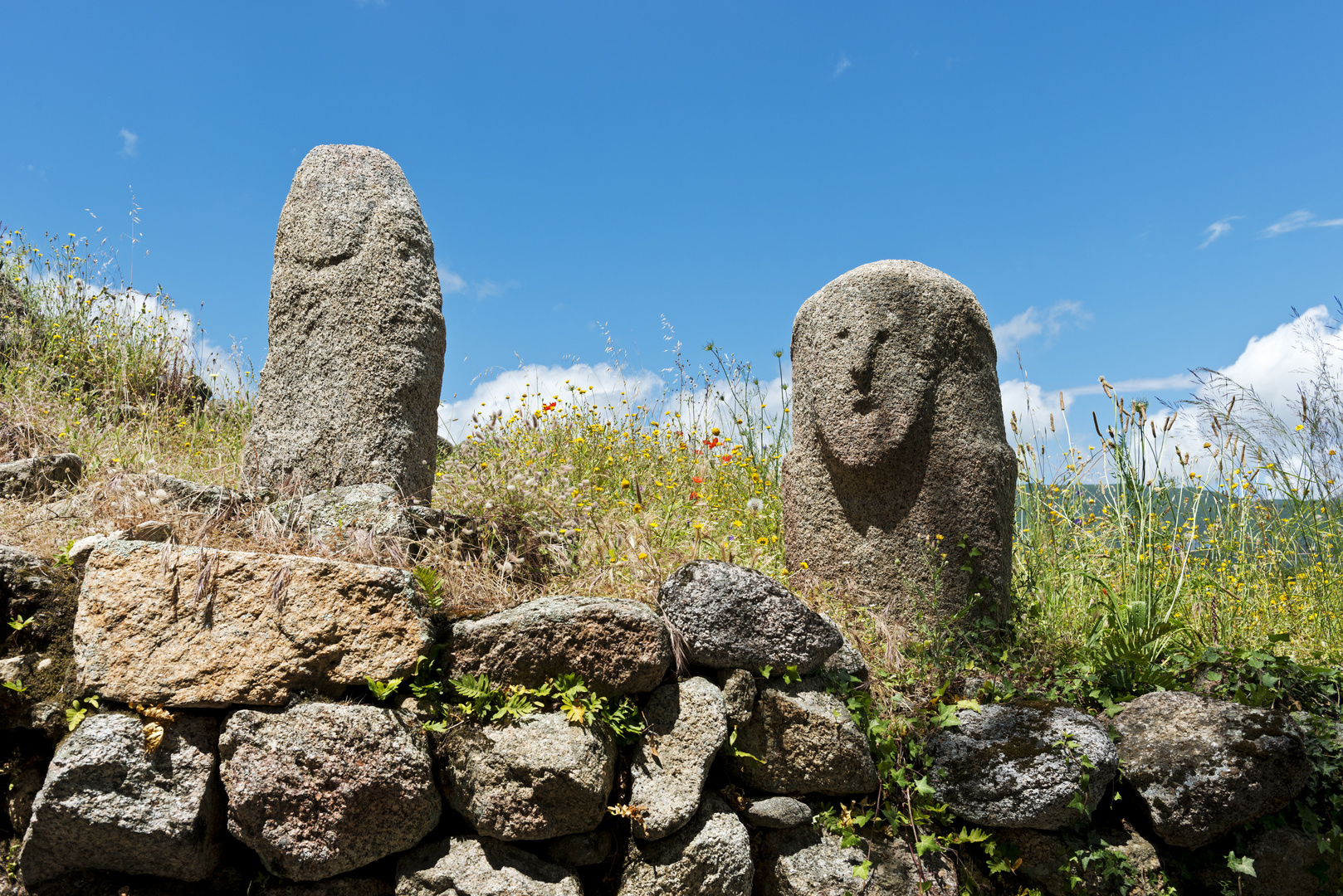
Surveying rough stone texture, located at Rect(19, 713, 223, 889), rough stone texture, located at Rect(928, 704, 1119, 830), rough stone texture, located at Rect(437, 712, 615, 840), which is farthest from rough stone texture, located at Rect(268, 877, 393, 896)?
rough stone texture, located at Rect(928, 704, 1119, 830)

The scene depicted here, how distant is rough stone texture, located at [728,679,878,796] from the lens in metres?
3.02

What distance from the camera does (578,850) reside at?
2.82 meters

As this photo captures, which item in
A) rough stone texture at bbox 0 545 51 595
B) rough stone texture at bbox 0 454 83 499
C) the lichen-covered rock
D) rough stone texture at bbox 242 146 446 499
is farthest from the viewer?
rough stone texture at bbox 0 454 83 499

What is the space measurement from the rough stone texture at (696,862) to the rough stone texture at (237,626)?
106 centimetres

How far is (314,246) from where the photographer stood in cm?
412

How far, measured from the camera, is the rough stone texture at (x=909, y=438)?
11.8 feet

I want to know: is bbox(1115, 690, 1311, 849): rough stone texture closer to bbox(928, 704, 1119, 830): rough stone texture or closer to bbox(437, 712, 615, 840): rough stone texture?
bbox(928, 704, 1119, 830): rough stone texture

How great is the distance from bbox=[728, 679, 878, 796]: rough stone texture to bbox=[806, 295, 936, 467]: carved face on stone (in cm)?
112

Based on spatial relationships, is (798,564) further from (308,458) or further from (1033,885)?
(308,458)

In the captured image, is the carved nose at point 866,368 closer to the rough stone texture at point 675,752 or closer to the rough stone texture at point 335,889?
the rough stone texture at point 675,752

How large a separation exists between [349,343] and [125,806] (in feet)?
6.98

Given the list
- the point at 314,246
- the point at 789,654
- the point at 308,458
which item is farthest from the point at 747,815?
the point at 314,246

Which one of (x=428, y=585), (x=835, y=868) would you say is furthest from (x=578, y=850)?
(x=428, y=585)

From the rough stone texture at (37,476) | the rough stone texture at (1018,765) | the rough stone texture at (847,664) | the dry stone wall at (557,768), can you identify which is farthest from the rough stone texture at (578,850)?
the rough stone texture at (37,476)
